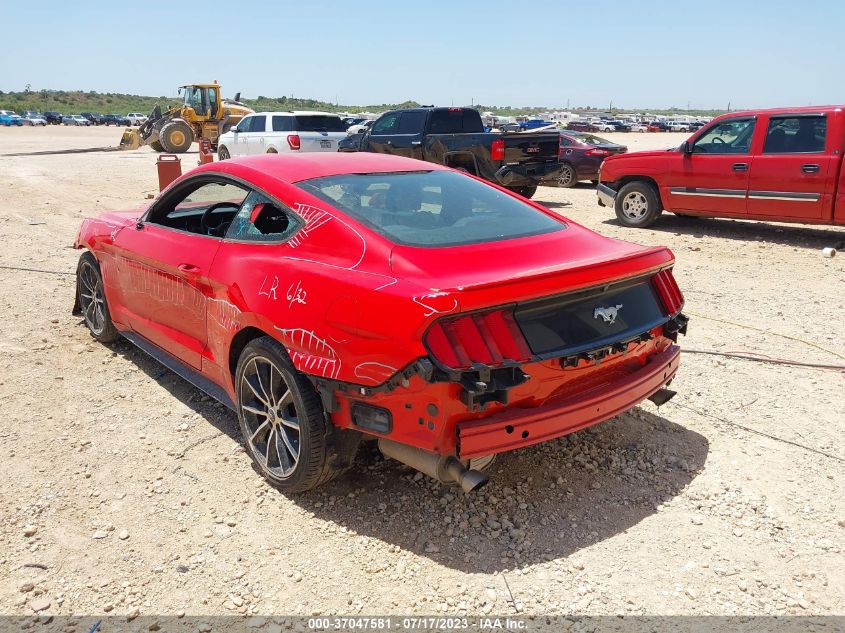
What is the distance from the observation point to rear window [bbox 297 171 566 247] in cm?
331

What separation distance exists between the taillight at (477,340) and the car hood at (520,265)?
8 cm

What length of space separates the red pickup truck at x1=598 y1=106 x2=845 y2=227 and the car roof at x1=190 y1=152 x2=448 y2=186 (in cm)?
689

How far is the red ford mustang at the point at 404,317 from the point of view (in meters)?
2.75

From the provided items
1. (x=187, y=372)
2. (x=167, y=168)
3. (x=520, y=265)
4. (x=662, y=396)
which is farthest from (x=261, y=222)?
(x=167, y=168)

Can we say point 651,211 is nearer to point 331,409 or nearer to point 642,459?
point 642,459

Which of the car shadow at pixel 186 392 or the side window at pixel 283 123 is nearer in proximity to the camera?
the car shadow at pixel 186 392

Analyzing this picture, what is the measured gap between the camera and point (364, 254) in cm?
305

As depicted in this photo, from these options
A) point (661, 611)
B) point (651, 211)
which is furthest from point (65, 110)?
point (661, 611)

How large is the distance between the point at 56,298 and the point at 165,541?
4585 mm

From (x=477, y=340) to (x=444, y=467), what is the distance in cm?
57

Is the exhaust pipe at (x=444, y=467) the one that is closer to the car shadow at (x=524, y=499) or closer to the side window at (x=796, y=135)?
the car shadow at (x=524, y=499)

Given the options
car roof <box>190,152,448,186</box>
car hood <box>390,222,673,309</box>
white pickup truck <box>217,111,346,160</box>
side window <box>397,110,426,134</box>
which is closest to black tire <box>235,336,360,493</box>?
car hood <box>390,222,673,309</box>

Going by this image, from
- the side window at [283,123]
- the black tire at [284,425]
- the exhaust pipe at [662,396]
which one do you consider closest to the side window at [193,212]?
the black tire at [284,425]

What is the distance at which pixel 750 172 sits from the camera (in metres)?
9.60
